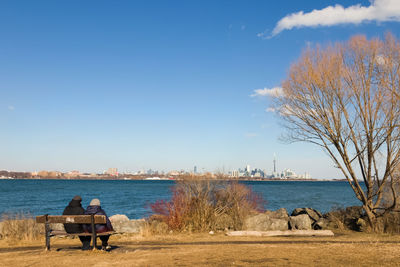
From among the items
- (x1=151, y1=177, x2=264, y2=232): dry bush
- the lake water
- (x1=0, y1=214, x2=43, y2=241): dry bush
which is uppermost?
(x1=151, y1=177, x2=264, y2=232): dry bush

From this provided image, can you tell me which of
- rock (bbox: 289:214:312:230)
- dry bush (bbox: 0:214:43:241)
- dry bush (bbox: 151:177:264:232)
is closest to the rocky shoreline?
rock (bbox: 289:214:312:230)

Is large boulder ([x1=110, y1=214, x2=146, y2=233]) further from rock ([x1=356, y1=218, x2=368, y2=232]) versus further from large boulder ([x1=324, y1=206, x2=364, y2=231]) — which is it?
rock ([x1=356, y1=218, x2=368, y2=232])

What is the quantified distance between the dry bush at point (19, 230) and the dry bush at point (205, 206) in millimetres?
4761

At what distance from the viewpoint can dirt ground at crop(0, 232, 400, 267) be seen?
8.62m

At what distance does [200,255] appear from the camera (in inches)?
376

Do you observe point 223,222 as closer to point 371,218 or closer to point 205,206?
point 205,206

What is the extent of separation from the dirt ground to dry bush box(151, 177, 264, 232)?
7.50 ft

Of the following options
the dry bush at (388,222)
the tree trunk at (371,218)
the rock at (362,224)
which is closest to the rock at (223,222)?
the rock at (362,224)

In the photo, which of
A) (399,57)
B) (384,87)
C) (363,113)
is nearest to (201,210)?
(363,113)

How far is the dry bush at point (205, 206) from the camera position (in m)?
15.3

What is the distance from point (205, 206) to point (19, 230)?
7235 millimetres

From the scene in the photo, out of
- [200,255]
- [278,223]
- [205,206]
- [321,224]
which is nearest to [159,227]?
[205,206]

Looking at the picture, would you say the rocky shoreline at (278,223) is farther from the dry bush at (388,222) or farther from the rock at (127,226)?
the dry bush at (388,222)

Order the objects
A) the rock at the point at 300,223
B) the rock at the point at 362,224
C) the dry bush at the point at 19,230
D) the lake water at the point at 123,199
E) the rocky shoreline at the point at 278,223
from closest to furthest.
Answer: the dry bush at the point at 19,230 → the rocky shoreline at the point at 278,223 → the rock at the point at 362,224 → the rock at the point at 300,223 → the lake water at the point at 123,199
